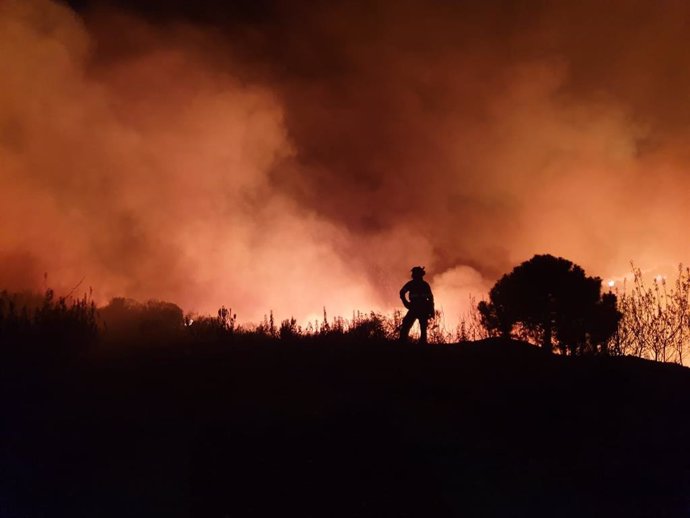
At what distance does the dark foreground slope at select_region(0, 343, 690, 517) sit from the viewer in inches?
180

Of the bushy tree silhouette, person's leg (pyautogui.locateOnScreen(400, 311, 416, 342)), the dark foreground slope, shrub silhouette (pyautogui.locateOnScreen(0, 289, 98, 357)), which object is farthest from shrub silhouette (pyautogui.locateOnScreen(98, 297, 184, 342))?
the bushy tree silhouette

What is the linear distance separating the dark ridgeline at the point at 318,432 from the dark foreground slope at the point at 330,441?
0.02 meters

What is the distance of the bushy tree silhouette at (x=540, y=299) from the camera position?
21953 millimetres

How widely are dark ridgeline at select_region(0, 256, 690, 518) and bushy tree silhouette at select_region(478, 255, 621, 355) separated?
12780 millimetres

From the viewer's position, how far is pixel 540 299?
74.8ft

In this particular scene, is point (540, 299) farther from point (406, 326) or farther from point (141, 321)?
point (141, 321)

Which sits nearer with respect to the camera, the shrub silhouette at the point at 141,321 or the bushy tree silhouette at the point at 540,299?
the shrub silhouette at the point at 141,321

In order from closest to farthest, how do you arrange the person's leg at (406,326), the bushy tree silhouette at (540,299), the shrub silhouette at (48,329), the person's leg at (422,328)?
1. the shrub silhouette at (48,329)
2. the person's leg at (422,328)
3. the person's leg at (406,326)
4. the bushy tree silhouette at (540,299)

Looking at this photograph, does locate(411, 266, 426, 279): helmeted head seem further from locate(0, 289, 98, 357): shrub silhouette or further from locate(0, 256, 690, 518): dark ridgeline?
locate(0, 289, 98, 357): shrub silhouette

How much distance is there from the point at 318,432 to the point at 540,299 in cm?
1925

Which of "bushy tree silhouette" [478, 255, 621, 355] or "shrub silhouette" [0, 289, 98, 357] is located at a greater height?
"bushy tree silhouette" [478, 255, 621, 355]

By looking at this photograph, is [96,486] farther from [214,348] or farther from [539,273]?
[539,273]

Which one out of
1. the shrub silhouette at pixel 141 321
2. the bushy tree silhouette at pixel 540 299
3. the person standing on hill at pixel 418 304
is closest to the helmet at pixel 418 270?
the person standing on hill at pixel 418 304

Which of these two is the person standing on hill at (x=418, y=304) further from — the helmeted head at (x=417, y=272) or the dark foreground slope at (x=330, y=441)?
the dark foreground slope at (x=330, y=441)
